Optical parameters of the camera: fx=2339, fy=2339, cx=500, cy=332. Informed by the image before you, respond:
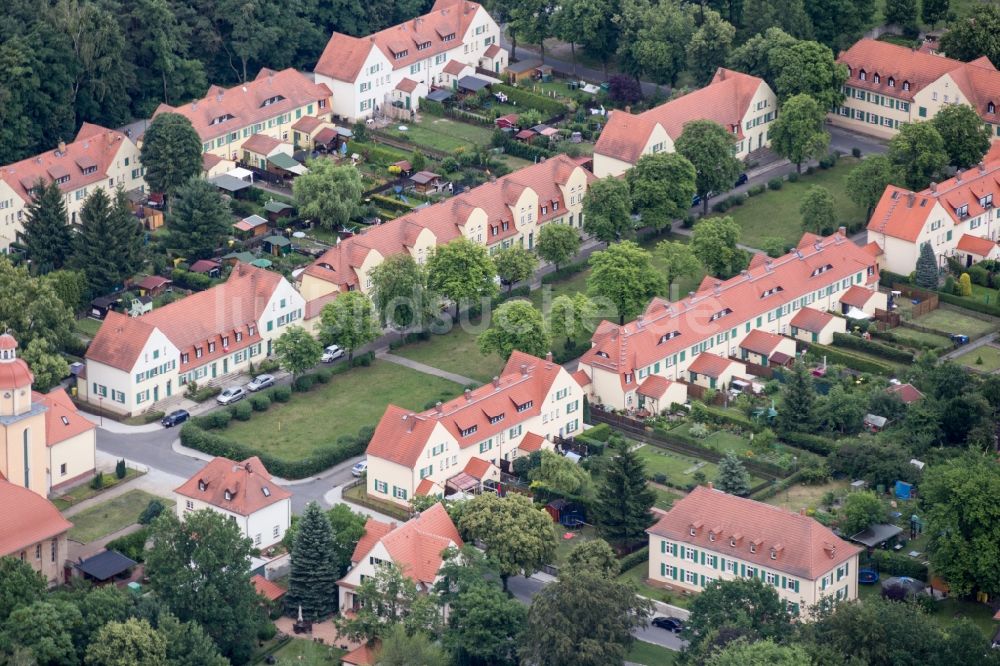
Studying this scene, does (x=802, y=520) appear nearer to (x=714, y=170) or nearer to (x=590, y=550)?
(x=590, y=550)

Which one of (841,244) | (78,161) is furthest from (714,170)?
(78,161)

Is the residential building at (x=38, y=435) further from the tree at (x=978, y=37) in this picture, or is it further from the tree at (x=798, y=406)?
the tree at (x=978, y=37)

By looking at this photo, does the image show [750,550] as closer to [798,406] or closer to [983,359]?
[798,406]

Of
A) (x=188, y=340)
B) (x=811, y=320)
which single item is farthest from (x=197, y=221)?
(x=811, y=320)

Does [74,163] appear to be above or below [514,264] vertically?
above

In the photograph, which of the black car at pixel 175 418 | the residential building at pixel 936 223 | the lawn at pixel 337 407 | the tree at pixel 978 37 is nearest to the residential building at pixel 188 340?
the black car at pixel 175 418

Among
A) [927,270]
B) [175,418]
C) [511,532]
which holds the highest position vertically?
[927,270]
